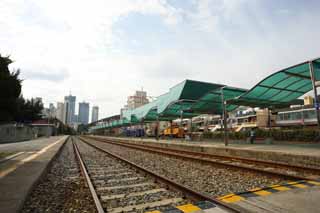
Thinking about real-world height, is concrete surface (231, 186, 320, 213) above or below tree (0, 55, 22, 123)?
below

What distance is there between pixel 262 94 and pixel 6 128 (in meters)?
35.6

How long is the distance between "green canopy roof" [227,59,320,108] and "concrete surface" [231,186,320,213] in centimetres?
920

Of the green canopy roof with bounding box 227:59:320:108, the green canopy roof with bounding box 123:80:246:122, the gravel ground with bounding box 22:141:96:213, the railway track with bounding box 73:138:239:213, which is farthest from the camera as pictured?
the green canopy roof with bounding box 123:80:246:122

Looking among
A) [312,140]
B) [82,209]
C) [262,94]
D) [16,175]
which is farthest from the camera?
[312,140]

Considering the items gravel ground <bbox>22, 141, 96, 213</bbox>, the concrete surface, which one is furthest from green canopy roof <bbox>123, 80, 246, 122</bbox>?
gravel ground <bbox>22, 141, 96, 213</bbox>

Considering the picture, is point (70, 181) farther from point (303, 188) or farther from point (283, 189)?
point (303, 188)

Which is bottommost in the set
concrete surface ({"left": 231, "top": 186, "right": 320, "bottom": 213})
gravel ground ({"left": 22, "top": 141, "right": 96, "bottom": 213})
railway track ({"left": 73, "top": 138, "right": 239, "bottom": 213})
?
gravel ground ({"left": 22, "top": 141, "right": 96, "bottom": 213})

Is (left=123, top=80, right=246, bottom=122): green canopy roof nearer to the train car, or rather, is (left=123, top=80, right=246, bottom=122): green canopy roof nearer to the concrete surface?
the concrete surface

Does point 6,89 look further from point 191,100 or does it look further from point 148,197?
point 191,100

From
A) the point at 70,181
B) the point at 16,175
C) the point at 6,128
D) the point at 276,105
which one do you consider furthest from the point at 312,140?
the point at 6,128

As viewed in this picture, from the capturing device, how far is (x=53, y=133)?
85.3 meters

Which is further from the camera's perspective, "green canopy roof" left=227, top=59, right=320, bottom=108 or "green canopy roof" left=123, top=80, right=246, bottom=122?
"green canopy roof" left=123, top=80, right=246, bottom=122

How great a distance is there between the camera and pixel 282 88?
1611 cm

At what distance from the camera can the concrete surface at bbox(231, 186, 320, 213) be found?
12.1 feet
